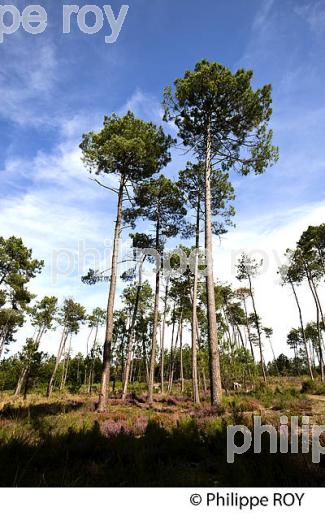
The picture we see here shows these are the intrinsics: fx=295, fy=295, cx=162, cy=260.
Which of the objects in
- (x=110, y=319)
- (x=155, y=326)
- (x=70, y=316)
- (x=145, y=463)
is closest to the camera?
(x=145, y=463)

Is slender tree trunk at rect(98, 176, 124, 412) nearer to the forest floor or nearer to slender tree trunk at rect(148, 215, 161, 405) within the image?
slender tree trunk at rect(148, 215, 161, 405)

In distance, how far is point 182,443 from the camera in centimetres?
519

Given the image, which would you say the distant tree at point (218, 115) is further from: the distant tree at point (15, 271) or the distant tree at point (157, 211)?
the distant tree at point (15, 271)

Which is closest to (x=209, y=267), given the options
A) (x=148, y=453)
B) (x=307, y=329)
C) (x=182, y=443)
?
(x=182, y=443)

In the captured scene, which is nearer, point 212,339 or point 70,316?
point 212,339

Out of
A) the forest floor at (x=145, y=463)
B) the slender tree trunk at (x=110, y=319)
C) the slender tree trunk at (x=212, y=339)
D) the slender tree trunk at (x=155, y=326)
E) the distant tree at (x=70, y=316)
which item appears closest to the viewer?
the forest floor at (x=145, y=463)

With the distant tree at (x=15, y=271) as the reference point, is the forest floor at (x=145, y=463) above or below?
below

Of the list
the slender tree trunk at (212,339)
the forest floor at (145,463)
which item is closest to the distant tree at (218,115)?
the slender tree trunk at (212,339)

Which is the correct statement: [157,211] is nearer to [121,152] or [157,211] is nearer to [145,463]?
[121,152]

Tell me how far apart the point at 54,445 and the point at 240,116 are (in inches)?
519

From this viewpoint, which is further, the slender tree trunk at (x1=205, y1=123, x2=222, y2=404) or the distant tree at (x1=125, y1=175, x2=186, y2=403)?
the distant tree at (x1=125, y1=175, x2=186, y2=403)

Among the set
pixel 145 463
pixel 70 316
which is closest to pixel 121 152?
pixel 145 463

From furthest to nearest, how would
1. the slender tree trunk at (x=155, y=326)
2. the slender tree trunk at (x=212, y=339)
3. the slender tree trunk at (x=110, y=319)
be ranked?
the slender tree trunk at (x=155, y=326), the slender tree trunk at (x=110, y=319), the slender tree trunk at (x=212, y=339)

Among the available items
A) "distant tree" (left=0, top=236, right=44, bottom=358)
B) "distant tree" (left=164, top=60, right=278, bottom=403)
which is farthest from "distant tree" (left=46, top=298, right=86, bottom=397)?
"distant tree" (left=164, top=60, right=278, bottom=403)
